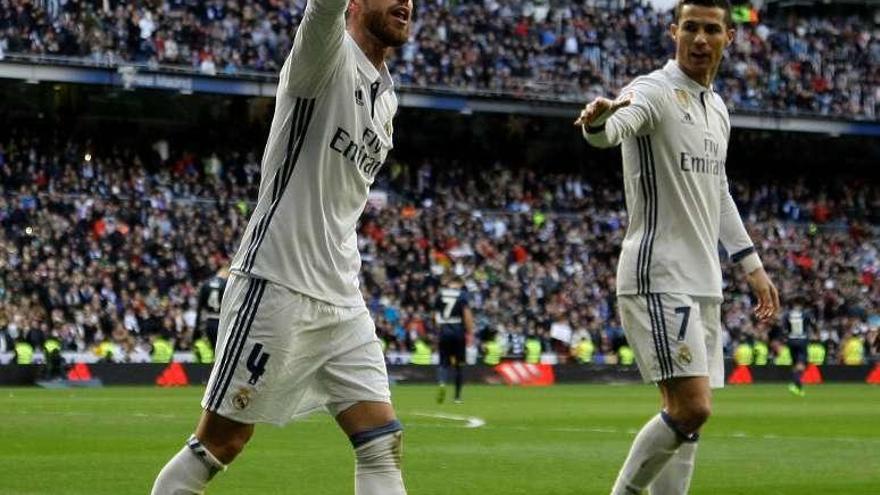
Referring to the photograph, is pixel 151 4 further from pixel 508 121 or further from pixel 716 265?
pixel 716 265

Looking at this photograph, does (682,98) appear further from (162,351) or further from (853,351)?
(853,351)

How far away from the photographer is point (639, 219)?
28.3 ft

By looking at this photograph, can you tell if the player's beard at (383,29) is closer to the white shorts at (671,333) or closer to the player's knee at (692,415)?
the white shorts at (671,333)

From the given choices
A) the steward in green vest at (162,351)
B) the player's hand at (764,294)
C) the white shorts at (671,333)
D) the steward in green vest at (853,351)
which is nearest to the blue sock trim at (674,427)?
the white shorts at (671,333)

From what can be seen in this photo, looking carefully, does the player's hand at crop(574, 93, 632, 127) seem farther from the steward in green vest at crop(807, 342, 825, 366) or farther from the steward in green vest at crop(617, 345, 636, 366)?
the steward in green vest at crop(807, 342, 825, 366)

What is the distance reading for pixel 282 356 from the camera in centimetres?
659

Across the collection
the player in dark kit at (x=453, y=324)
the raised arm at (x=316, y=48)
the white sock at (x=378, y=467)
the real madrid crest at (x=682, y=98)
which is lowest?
the player in dark kit at (x=453, y=324)

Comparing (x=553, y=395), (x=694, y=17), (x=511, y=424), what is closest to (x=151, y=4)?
(x=553, y=395)

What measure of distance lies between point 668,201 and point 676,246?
0.74 feet

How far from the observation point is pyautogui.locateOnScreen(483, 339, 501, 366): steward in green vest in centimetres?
3786

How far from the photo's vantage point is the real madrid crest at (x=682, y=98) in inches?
341

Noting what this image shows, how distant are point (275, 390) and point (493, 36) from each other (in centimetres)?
4226

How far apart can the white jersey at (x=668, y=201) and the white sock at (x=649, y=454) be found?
0.70 m

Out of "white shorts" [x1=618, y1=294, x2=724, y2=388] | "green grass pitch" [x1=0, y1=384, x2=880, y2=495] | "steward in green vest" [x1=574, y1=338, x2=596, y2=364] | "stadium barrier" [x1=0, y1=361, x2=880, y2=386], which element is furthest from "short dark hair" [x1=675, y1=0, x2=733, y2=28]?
"steward in green vest" [x1=574, y1=338, x2=596, y2=364]
